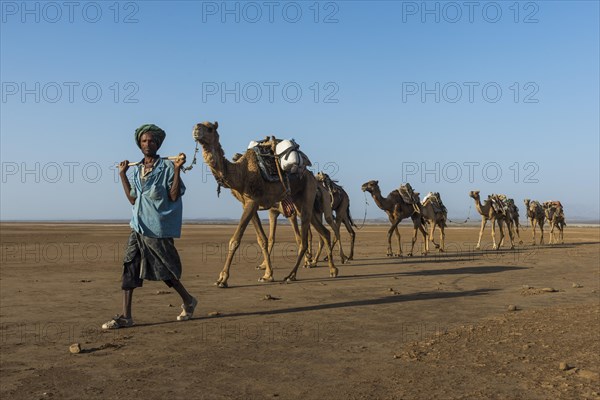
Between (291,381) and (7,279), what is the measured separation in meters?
9.42

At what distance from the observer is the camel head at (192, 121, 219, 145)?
29.4ft

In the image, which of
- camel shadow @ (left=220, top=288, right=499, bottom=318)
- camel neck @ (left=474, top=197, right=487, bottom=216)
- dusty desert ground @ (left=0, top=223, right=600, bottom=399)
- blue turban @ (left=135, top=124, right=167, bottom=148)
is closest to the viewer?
dusty desert ground @ (left=0, top=223, right=600, bottom=399)

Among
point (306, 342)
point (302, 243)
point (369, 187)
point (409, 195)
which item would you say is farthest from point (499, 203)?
point (306, 342)

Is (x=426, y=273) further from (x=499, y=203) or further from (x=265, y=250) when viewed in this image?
(x=499, y=203)

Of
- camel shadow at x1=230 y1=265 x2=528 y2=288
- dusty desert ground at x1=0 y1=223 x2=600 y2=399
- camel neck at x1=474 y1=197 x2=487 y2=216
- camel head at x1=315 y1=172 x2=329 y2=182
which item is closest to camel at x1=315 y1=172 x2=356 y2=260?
camel head at x1=315 y1=172 x2=329 y2=182

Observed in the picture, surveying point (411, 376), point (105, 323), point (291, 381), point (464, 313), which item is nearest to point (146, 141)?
point (105, 323)

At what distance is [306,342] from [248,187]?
505 centimetres

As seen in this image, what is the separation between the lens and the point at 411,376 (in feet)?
15.5

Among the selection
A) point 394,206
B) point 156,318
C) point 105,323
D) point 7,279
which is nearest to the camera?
point 105,323

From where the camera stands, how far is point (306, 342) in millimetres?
5957

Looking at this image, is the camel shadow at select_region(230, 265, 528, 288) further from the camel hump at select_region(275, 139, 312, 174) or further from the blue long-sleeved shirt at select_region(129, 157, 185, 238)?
the blue long-sleeved shirt at select_region(129, 157, 185, 238)

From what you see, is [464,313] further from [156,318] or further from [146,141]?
[146,141]

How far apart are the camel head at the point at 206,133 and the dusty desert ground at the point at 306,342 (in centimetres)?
274

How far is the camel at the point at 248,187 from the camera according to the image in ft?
31.1
